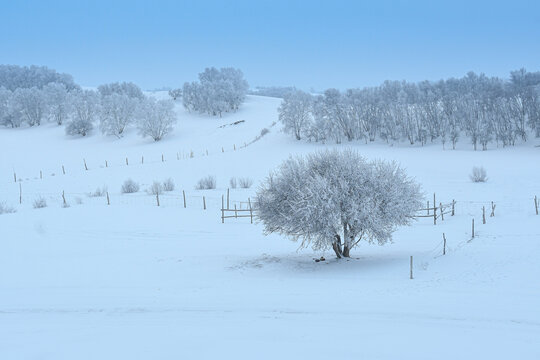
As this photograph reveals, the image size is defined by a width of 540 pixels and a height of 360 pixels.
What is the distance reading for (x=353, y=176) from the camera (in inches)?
639

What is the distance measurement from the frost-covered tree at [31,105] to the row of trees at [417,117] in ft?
174

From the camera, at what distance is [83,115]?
82875 mm

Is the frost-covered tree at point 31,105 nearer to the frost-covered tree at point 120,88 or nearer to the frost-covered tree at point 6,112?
the frost-covered tree at point 6,112

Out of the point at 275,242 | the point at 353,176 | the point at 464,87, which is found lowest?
the point at 275,242

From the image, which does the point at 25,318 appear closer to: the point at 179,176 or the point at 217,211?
the point at 217,211

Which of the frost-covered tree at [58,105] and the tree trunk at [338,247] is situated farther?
the frost-covered tree at [58,105]

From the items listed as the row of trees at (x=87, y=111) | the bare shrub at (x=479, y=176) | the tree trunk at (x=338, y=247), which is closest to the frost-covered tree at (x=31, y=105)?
the row of trees at (x=87, y=111)

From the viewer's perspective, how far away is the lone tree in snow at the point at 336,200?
15469mm

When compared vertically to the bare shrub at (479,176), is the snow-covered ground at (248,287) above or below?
below

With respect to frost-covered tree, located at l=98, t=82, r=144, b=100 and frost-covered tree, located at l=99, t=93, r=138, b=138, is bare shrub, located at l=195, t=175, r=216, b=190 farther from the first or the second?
frost-covered tree, located at l=98, t=82, r=144, b=100

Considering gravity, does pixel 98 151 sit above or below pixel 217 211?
above

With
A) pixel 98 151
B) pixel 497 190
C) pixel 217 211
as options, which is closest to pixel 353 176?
pixel 217 211

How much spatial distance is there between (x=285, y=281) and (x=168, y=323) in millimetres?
4639

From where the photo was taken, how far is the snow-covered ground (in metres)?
9.14
